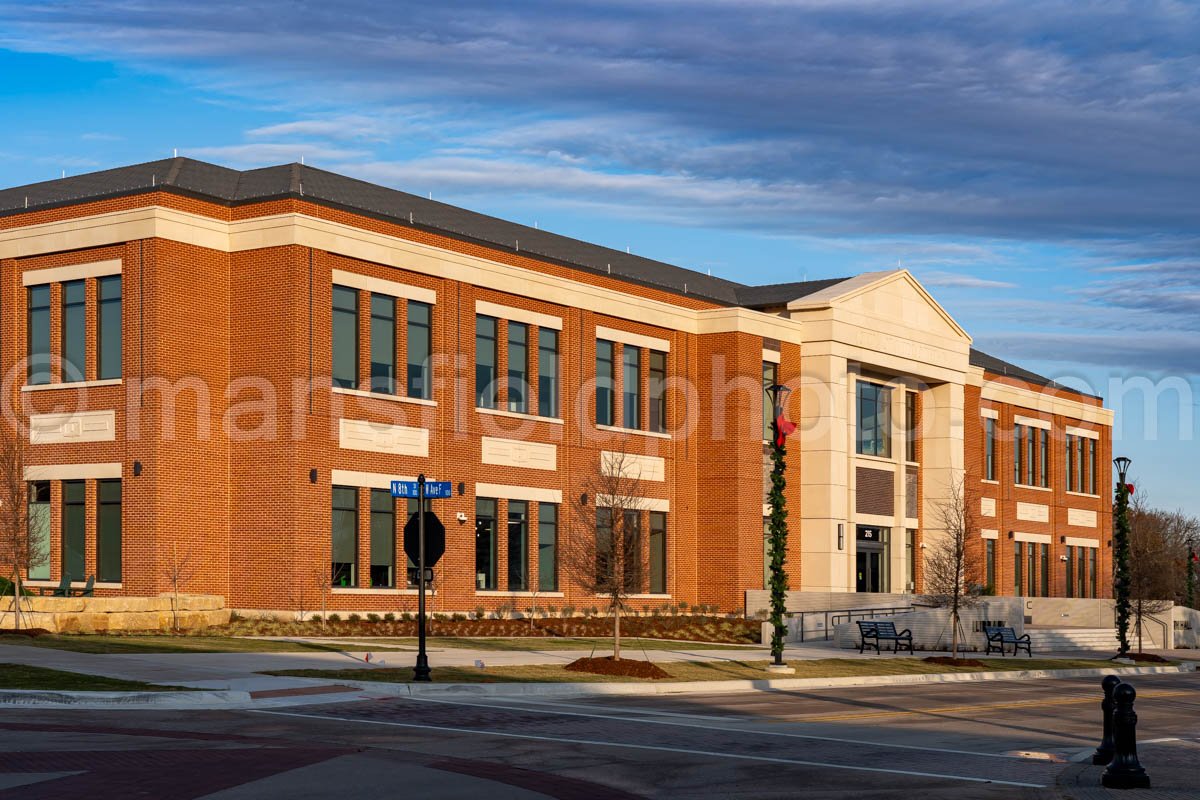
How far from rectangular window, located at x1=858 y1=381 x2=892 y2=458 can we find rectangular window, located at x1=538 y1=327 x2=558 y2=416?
56.3ft

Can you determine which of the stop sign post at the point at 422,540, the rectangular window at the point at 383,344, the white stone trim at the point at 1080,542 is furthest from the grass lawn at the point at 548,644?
the white stone trim at the point at 1080,542

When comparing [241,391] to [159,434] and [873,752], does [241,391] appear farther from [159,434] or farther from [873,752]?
[873,752]

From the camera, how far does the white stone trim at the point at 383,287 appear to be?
43.3 metres

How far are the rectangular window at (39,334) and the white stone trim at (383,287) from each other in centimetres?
827

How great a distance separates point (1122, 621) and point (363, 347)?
86.5 ft

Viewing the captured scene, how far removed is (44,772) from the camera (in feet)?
47.6

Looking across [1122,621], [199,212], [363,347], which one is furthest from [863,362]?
[199,212]

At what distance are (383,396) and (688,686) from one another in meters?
17.7

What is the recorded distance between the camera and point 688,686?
29594 millimetres

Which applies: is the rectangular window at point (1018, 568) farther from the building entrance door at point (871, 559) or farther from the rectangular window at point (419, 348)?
the rectangular window at point (419, 348)

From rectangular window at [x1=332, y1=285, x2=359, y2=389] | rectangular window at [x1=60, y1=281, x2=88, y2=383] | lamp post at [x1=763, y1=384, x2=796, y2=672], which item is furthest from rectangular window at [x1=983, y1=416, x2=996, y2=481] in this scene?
rectangular window at [x1=60, y1=281, x2=88, y2=383]

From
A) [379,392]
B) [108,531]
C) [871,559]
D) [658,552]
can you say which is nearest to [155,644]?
[108,531]

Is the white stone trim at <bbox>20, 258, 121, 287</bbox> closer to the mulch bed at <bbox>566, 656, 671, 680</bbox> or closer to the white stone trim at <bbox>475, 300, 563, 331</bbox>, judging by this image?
the white stone trim at <bbox>475, 300, 563, 331</bbox>

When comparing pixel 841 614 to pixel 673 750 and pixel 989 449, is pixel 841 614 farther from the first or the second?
pixel 673 750
